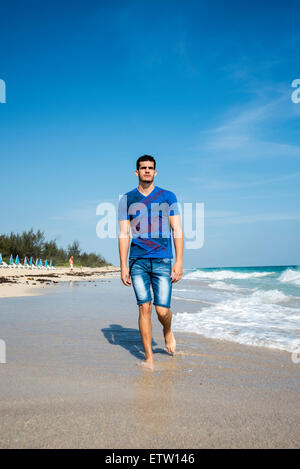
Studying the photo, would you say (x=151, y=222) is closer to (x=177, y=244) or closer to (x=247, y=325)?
(x=177, y=244)

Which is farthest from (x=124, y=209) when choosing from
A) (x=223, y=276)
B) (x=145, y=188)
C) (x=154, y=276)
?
(x=223, y=276)

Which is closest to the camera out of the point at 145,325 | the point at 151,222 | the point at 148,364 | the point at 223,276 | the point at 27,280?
the point at 148,364

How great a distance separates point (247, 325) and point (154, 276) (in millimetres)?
3170

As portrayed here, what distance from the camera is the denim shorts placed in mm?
3801

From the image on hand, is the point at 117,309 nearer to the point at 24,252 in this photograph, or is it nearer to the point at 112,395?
the point at 112,395

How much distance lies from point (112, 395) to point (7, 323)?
12.7 ft

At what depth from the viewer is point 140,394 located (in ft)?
9.12

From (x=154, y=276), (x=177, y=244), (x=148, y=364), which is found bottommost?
(x=148, y=364)

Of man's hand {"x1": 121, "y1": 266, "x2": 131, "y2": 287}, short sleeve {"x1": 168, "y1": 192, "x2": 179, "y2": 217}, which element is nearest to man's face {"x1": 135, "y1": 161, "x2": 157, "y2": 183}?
short sleeve {"x1": 168, "y1": 192, "x2": 179, "y2": 217}

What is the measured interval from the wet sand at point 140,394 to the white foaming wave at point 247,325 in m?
0.45

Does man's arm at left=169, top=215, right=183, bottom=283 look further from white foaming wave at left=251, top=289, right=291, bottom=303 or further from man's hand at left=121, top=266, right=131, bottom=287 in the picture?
white foaming wave at left=251, top=289, right=291, bottom=303

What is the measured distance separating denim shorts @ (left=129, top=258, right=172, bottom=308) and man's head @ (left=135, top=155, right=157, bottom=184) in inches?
35.1

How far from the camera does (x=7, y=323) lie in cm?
596
